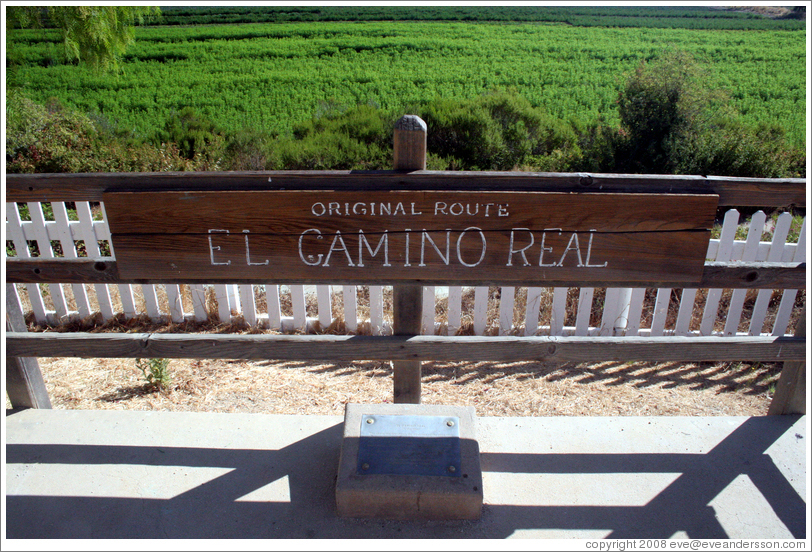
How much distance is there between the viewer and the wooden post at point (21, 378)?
262cm

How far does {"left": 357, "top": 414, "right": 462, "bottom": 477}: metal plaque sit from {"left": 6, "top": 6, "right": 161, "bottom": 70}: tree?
4.45 m

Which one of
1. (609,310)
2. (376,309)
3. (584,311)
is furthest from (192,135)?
(609,310)

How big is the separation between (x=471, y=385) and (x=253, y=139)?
28.3 ft

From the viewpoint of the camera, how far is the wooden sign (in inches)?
76.7

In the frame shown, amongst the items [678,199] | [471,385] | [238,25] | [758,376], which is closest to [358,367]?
[471,385]

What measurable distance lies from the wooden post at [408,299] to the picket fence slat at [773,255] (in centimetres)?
311

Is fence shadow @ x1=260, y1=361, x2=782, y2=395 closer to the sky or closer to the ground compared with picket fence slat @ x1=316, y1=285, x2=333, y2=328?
closer to the ground

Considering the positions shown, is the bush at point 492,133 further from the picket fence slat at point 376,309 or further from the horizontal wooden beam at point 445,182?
the horizontal wooden beam at point 445,182

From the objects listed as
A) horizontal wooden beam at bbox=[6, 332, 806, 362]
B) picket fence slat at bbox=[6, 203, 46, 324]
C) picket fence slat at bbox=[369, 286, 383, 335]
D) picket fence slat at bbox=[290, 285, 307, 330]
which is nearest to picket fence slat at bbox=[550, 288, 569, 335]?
picket fence slat at bbox=[369, 286, 383, 335]

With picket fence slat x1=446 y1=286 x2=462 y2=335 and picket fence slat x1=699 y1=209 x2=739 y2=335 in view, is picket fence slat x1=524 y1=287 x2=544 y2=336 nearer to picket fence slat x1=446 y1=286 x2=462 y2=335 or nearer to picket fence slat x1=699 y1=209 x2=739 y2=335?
picket fence slat x1=446 y1=286 x2=462 y2=335

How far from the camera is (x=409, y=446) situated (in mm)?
2309

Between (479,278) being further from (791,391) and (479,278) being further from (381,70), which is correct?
(381,70)

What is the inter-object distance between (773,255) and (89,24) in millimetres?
6129

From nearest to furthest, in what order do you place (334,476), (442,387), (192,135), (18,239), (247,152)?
(334,476) → (442,387) → (18,239) → (247,152) → (192,135)
